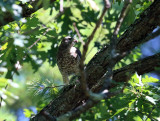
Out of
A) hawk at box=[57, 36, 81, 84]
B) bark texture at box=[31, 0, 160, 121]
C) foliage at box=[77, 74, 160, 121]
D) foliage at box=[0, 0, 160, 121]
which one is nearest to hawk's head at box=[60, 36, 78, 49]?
hawk at box=[57, 36, 81, 84]

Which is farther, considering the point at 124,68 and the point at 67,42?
the point at 67,42

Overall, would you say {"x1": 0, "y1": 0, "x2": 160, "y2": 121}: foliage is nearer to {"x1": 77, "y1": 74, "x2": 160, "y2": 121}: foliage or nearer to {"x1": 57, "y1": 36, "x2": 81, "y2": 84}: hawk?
{"x1": 77, "y1": 74, "x2": 160, "y2": 121}: foliage

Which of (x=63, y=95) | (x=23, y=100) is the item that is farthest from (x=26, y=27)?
(x=23, y=100)

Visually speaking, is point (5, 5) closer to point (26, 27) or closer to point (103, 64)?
point (26, 27)

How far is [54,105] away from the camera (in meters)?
4.11

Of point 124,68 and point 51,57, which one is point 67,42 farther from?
point 124,68

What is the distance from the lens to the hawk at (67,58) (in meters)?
6.35

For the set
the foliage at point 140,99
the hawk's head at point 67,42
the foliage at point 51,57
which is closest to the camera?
the foliage at point 51,57

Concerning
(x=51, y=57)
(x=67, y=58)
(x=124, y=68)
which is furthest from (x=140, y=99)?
(x=51, y=57)

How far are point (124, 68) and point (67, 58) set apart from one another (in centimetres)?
283

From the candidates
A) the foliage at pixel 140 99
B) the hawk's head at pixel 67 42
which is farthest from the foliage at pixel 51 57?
the hawk's head at pixel 67 42

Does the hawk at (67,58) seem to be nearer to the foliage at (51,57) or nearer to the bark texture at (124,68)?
the foliage at (51,57)

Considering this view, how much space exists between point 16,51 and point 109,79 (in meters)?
1.47

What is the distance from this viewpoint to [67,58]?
6.39m
